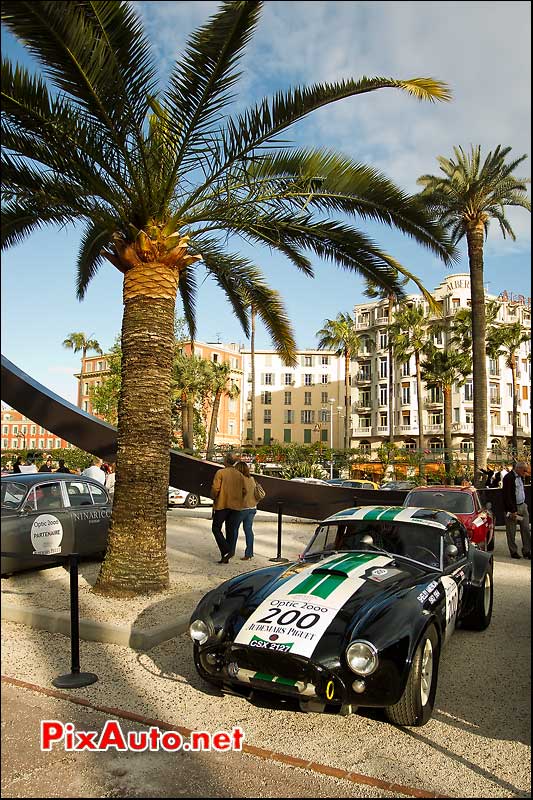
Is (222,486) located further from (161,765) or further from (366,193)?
(161,765)

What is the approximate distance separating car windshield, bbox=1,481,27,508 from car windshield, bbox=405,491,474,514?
6.66 metres

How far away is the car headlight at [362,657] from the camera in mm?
4117

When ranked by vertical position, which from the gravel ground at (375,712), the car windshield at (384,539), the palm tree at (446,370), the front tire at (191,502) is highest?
the palm tree at (446,370)

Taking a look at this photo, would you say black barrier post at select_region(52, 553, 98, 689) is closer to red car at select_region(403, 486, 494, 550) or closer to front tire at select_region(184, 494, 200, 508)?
red car at select_region(403, 486, 494, 550)

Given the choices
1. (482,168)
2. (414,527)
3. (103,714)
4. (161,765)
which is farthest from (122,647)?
(482,168)

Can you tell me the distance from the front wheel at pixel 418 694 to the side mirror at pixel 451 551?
4.58 feet

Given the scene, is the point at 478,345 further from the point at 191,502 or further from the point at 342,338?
the point at 342,338

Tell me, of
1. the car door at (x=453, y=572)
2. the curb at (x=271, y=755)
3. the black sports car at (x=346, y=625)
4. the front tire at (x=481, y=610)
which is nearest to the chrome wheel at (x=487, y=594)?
the front tire at (x=481, y=610)

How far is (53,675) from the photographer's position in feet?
17.5

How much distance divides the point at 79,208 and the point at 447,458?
2290cm

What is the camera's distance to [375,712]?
460 centimetres

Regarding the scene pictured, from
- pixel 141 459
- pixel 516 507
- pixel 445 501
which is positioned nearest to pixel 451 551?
pixel 141 459

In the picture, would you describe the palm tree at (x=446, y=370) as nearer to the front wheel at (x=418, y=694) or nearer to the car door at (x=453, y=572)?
the car door at (x=453, y=572)

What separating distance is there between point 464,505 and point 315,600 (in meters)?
7.25
